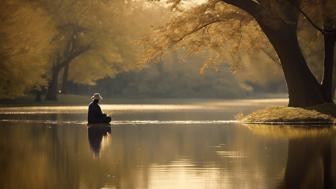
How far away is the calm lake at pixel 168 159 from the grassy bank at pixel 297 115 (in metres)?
4.74

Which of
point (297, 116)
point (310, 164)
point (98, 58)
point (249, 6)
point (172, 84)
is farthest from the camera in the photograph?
point (172, 84)

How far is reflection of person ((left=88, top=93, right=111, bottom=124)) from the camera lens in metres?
34.3

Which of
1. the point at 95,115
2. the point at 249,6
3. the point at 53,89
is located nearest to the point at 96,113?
the point at 95,115

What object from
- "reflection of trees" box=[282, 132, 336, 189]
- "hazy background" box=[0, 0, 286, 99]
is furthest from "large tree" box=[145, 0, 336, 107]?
"reflection of trees" box=[282, 132, 336, 189]

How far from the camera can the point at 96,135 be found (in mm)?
29656

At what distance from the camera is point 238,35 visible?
41875mm

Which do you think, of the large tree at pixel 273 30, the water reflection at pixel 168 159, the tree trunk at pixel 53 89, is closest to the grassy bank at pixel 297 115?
the large tree at pixel 273 30

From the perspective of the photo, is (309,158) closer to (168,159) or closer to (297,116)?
(168,159)

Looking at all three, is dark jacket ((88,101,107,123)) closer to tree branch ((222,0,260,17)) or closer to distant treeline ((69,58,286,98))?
tree branch ((222,0,260,17))

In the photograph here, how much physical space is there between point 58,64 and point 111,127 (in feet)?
157

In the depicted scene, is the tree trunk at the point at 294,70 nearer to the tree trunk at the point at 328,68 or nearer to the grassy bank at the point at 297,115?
the tree trunk at the point at 328,68

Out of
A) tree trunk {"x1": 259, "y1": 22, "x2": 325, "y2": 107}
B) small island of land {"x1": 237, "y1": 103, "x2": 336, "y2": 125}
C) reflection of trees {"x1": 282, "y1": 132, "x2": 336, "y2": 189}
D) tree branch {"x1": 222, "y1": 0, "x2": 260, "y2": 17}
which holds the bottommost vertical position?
reflection of trees {"x1": 282, "y1": 132, "x2": 336, "y2": 189}

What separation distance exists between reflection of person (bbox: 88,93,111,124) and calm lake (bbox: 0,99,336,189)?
8.56 ft

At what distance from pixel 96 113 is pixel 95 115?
0.18 meters
